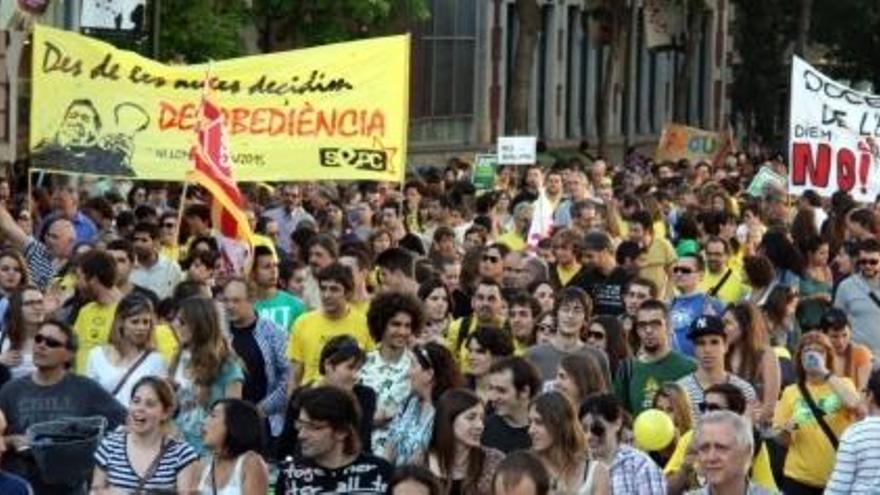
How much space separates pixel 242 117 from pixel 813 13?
47.8m

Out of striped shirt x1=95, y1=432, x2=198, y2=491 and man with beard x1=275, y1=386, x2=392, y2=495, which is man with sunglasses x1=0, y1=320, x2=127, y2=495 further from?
man with beard x1=275, y1=386, x2=392, y2=495

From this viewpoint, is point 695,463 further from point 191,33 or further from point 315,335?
point 191,33

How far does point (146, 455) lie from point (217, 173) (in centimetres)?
696

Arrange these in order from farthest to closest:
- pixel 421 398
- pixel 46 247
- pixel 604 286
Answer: pixel 46 247 → pixel 604 286 → pixel 421 398

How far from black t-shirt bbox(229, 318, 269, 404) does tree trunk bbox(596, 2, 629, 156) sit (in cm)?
3604

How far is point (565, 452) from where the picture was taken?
9.37 metres

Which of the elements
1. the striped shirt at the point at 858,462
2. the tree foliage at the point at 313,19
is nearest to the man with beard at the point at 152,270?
the striped shirt at the point at 858,462

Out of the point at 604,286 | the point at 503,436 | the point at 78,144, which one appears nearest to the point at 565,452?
the point at 503,436

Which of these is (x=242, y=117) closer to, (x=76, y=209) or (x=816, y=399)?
(x=76, y=209)

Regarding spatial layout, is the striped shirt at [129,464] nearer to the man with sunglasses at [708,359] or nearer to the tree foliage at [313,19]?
the man with sunglasses at [708,359]

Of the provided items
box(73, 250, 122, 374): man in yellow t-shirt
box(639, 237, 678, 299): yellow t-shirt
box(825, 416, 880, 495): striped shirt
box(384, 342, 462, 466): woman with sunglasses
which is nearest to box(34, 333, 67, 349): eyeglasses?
box(384, 342, 462, 466): woman with sunglasses

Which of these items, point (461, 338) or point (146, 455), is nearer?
point (146, 455)

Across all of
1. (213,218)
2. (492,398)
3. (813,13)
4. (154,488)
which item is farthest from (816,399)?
(813,13)

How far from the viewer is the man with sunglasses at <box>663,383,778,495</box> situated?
9828 mm
